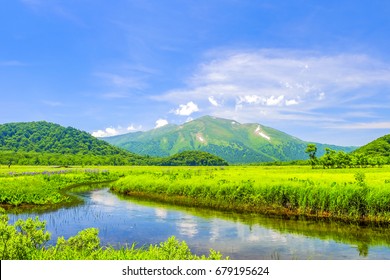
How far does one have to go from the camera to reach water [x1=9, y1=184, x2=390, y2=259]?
23.3 meters

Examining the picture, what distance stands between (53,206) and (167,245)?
33.7 m

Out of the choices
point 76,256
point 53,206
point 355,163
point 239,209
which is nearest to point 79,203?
point 53,206

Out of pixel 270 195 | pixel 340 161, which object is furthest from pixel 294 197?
pixel 340 161

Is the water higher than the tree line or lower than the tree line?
lower

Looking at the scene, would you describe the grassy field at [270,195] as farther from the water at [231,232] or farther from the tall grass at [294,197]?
the water at [231,232]

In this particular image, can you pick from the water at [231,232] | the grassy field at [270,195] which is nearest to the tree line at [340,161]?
the grassy field at [270,195]

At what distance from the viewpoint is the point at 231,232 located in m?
28.6

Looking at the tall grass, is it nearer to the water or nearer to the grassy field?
the grassy field

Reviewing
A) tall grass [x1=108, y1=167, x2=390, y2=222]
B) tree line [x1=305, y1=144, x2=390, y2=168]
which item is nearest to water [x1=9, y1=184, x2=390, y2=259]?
tall grass [x1=108, y1=167, x2=390, y2=222]

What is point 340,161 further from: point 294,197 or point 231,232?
point 231,232

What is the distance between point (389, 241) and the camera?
2545cm

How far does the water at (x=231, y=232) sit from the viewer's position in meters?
23.3

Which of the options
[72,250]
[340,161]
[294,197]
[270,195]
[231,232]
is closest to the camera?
[72,250]
